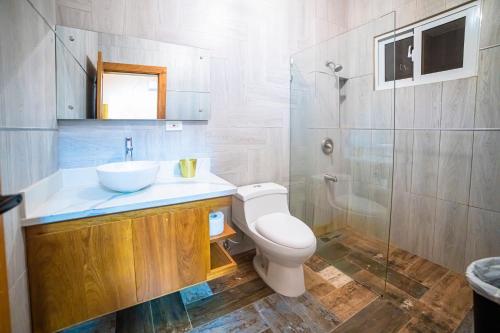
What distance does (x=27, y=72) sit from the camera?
1.02 m

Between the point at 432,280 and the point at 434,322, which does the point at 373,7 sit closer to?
the point at 432,280

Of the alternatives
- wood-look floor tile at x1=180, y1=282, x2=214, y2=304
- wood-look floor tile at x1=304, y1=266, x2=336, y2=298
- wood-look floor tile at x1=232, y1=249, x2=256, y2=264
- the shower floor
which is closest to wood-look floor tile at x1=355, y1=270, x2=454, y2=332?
the shower floor

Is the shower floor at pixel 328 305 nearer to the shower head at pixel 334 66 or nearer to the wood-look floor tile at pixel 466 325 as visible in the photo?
the wood-look floor tile at pixel 466 325

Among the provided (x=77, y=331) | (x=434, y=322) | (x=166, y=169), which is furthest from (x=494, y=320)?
(x=77, y=331)

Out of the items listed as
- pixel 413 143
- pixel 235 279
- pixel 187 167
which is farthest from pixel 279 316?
pixel 413 143

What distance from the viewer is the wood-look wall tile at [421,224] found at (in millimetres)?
1985

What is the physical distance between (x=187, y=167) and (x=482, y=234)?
7.11ft

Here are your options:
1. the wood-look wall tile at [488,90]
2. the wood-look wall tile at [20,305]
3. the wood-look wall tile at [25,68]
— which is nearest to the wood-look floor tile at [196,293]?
the wood-look wall tile at [20,305]

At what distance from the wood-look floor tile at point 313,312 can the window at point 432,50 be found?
1570 millimetres

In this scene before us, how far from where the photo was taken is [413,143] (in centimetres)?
205

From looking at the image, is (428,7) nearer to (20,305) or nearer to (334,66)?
(334,66)

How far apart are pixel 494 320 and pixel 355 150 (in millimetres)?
1301

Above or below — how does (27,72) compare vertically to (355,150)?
above

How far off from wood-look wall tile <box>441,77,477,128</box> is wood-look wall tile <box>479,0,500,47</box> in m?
0.24
